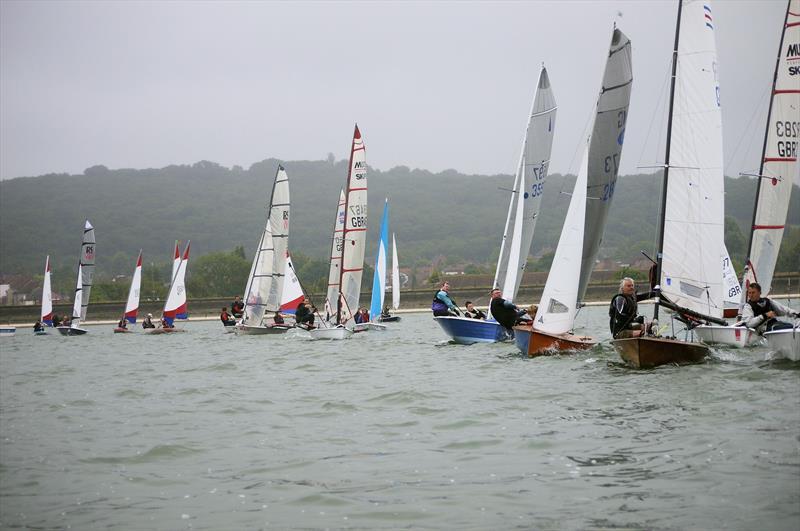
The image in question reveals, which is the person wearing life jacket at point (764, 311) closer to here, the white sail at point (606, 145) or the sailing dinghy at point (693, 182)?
the sailing dinghy at point (693, 182)

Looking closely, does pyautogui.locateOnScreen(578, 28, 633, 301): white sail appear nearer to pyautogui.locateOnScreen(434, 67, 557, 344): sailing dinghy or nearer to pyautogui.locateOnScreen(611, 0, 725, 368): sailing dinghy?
pyautogui.locateOnScreen(434, 67, 557, 344): sailing dinghy

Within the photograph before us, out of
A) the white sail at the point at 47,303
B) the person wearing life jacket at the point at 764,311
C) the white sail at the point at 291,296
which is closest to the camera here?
the person wearing life jacket at the point at 764,311

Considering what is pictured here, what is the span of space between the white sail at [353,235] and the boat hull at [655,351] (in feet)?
56.6

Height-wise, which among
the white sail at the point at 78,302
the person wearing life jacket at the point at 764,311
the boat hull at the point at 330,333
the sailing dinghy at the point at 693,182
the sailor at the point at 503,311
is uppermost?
the sailing dinghy at the point at 693,182

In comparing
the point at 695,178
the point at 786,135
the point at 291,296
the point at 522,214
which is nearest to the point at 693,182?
the point at 695,178

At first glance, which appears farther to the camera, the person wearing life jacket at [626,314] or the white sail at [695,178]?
the white sail at [695,178]

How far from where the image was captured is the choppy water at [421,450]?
7207 millimetres

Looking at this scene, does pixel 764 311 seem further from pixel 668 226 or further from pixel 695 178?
pixel 695 178

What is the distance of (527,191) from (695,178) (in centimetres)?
852

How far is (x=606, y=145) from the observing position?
73.3 feet

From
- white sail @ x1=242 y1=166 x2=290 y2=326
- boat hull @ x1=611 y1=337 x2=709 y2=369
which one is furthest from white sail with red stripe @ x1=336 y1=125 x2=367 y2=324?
boat hull @ x1=611 y1=337 x2=709 y2=369

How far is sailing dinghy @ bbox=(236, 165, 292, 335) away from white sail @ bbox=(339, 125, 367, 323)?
3.90 m

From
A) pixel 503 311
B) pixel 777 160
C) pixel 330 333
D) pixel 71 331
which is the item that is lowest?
pixel 71 331

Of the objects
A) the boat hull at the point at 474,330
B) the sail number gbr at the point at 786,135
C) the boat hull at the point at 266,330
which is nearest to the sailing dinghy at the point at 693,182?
the boat hull at the point at 474,330
